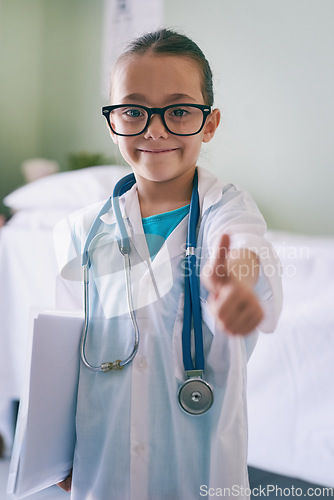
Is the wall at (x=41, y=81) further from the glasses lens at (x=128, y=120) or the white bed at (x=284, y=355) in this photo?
the glasses lens at (x=128, y=120)

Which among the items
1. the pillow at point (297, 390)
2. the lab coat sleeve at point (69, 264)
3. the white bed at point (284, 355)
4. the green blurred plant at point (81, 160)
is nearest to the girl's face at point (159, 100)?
the lab coat sleeve at point (69, 264)

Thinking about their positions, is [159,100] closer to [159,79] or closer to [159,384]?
[159,79]

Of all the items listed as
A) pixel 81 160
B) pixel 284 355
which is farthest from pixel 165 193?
pixel 81 160

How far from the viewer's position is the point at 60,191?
1.25 meters

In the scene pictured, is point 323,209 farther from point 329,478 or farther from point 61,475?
point 61,475

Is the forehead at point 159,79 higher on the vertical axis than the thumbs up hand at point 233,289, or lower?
higher

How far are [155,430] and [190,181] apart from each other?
232 mm

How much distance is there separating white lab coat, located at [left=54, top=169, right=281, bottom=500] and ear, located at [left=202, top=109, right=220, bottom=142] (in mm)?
36

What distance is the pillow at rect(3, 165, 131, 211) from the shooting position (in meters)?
0.84

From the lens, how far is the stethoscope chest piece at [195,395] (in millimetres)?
469

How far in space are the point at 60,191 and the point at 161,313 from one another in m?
0.83

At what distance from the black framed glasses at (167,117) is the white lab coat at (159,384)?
0.06 meters

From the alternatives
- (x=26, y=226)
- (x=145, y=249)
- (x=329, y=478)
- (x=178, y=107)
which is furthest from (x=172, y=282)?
(x=26, y=226)

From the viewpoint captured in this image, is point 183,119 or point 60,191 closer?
point 183,119
